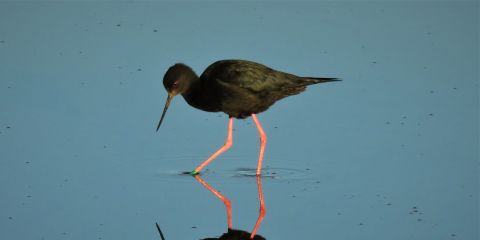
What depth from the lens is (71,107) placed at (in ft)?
31.9

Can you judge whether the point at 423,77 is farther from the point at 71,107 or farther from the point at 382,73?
the point at 71,107

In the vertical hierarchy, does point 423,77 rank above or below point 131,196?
above

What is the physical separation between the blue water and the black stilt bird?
42 centimetres

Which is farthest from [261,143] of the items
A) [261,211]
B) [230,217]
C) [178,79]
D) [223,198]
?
[230,217]

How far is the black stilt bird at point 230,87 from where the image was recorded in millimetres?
8477

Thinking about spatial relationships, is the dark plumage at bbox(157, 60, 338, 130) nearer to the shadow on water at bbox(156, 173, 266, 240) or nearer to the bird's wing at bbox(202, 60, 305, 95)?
the bird's wing at bbox(202, 60, 305, 95)

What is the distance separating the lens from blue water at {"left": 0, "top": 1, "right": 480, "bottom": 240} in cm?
721

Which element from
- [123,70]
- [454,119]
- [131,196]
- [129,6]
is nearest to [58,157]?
[131,196]

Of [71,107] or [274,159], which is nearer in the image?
[274,159]

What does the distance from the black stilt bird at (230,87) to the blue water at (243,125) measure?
42cm

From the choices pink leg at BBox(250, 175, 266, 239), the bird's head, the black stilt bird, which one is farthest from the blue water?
the bird's head

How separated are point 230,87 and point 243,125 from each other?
129cm

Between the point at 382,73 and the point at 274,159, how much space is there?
2571 millimetres

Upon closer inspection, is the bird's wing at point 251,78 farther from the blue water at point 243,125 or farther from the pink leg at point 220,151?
the blue water at point 243,125
